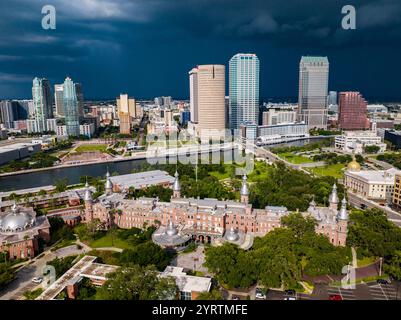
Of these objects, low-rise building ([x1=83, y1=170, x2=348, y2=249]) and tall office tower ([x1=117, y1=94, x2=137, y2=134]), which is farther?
tall office tower ([x1=117, y1=94, x2=137, y2=134])

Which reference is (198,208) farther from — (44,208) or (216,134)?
(216,134)

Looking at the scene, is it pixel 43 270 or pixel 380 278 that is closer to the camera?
pixel 380 278

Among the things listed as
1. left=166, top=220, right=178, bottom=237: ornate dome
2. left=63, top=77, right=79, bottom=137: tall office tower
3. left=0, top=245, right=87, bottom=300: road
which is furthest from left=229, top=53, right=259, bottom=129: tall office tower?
left=0, top=245, right=87, bottom=300: road

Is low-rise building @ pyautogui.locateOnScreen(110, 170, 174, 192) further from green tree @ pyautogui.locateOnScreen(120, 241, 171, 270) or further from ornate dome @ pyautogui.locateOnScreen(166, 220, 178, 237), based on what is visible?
green tree @ pyautogui.locateOnScreen(120, 241, 171, 270)

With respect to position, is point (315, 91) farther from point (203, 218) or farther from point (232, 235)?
point (232, 235)

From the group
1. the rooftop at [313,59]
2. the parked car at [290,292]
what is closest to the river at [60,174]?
the parked car at [290,292]

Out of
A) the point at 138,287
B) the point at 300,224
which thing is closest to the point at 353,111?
the point at 300,224
